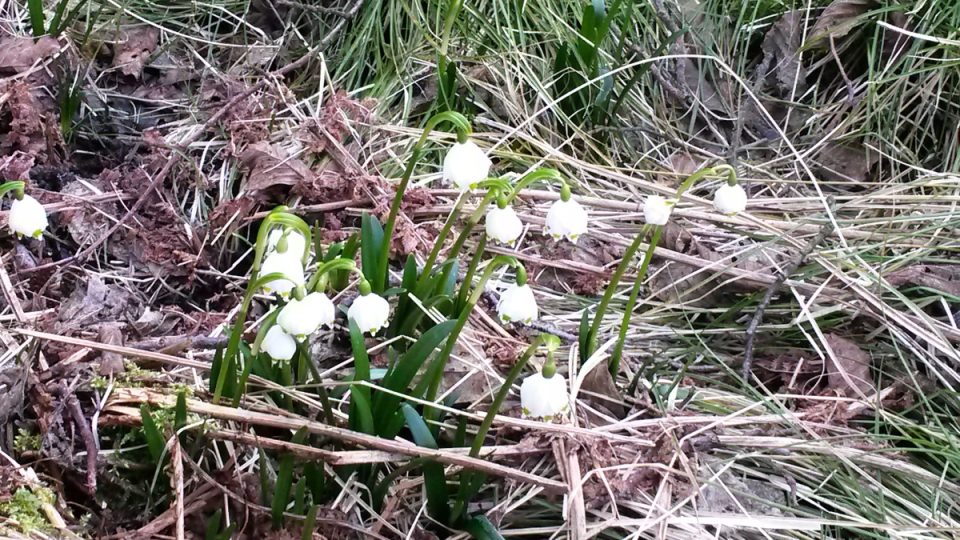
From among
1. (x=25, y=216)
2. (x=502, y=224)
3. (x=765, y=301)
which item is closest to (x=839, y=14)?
(x=765, y=301)

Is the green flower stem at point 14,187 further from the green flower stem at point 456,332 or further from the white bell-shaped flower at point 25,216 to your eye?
the green flower stem at point 456,332

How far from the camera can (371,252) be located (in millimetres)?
Answer: 1653

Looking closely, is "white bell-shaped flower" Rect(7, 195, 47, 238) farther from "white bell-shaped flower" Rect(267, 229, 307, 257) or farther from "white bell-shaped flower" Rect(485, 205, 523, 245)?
"white bell-shaped flower" Rect(485, 205, 523, 245)

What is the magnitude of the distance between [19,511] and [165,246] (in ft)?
2.84

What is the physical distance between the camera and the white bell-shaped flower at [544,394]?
124cm

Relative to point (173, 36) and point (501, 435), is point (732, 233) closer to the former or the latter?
point (501, 435)

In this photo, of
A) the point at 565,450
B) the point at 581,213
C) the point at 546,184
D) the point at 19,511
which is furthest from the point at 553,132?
the point at 19,511

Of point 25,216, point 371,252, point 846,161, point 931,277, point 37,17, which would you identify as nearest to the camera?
point 25,216

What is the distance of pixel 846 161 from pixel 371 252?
5.05 ft

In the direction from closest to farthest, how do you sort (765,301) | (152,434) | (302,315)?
(302,315), (152,434), (765,301)

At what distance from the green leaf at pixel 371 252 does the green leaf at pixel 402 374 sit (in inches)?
10.9

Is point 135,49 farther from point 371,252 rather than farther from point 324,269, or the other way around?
point 324,269

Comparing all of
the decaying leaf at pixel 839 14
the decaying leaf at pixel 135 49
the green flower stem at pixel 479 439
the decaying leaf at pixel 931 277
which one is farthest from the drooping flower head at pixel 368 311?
the decaying leaf at pixel 839 14

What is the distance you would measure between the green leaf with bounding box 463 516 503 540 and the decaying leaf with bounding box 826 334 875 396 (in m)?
0.80
